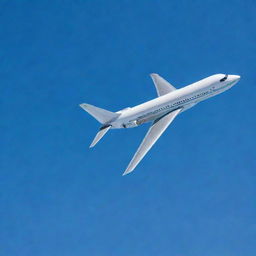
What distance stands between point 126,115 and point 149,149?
9.78m

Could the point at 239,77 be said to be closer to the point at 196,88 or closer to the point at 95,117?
the point at 196,88

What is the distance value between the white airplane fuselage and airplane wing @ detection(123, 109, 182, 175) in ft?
3.28

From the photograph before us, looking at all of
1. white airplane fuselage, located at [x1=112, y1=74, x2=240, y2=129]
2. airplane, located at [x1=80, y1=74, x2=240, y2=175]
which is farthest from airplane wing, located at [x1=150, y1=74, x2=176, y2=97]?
white airplane fuselage, located at [x1=112, y1=74, x2=240, y2=129]

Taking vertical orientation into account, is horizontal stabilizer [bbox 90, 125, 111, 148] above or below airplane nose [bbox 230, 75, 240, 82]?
below

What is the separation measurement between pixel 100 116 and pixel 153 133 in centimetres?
1235

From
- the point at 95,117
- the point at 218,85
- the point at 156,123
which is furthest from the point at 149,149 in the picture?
the point at 218,85

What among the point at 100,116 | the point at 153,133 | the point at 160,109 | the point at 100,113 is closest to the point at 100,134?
the point at 100,116

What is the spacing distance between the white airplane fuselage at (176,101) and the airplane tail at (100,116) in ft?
4.24

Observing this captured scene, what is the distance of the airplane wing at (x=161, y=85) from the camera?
332 feet

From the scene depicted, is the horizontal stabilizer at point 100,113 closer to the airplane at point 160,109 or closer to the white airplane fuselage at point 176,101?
the airplane at point 160,109

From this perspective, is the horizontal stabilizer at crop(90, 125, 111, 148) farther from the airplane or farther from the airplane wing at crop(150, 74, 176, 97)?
the airplane wing at crop(150, 74, 176, 97)

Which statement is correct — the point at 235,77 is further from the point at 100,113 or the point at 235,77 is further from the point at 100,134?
the point at 100,134

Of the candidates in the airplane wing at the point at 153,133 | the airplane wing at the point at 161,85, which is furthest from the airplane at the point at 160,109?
the airplane wing at the point at 161,85

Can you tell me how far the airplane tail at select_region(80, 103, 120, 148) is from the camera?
306ft
